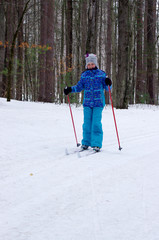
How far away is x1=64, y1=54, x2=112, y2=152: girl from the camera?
522cm

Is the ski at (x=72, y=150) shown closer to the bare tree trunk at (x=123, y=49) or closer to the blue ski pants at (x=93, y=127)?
the blue ski pants at (x=93, y=127)

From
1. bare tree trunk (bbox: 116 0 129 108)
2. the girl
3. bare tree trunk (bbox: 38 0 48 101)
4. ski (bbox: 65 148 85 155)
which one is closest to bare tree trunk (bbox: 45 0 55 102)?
bare tree trunk (bbox: 38 0 48 101)

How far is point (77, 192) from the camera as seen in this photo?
2.81 meters

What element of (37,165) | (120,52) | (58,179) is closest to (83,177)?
(58,179)

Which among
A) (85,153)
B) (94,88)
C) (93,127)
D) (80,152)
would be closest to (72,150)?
(80,152)

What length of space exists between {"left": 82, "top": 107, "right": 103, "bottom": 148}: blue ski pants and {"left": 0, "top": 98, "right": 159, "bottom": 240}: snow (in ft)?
0.97

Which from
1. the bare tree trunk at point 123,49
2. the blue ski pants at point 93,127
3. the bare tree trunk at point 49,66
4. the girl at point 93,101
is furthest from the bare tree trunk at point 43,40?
the blue ski pants at point 93,127

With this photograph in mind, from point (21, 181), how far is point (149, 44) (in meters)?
19.5

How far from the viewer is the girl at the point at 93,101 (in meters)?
5.22

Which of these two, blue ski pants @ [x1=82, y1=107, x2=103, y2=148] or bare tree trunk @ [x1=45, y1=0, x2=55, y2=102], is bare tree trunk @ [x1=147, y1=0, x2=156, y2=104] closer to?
bare tree trunk @ [x1=45, y1=0, x2=55, y2=102]

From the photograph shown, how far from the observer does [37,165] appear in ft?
13.1

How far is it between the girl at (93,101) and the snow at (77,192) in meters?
0.37

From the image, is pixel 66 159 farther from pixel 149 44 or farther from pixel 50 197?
pixel 149 44

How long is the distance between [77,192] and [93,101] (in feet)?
8.88
